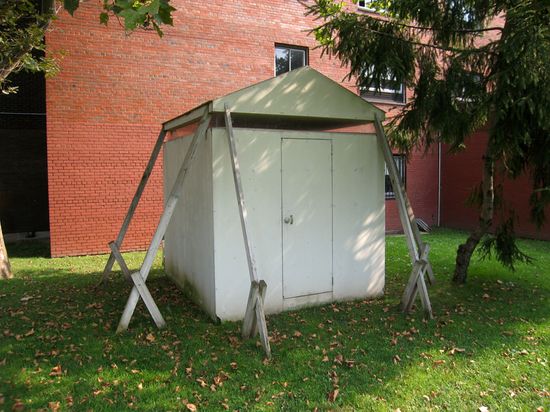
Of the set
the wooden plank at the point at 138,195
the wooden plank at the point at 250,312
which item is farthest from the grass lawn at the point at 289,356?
the wooden plank at the point at 138,195

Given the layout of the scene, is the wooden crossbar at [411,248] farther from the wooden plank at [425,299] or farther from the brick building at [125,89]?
the brick building at [125,89]

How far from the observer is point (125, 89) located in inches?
428

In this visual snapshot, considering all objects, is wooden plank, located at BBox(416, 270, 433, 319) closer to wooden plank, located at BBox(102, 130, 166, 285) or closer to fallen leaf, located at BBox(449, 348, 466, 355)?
fallen leaf, located at BBox(449, 348, 466, 355)

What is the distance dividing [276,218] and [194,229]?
126 centimetres

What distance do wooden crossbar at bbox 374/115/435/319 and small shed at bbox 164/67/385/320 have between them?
364mm

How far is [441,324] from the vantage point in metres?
5.33

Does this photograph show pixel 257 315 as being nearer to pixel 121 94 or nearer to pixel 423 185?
pixel 121 94

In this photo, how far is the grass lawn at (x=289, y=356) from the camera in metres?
3.60

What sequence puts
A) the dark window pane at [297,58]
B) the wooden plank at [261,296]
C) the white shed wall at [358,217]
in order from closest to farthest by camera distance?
the wooden plank at [261,296], the white shed wall at [358,217], the dark window pane at [297,58]

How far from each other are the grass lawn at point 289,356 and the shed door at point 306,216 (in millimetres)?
408

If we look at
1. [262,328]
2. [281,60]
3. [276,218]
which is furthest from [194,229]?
[281,60]

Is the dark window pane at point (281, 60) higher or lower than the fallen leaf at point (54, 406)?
higher

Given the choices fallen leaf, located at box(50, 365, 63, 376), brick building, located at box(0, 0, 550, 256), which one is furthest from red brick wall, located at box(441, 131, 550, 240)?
fallen leaf, located at box(50, 365, 63, 376)

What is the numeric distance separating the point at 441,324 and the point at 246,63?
9.12 metres
